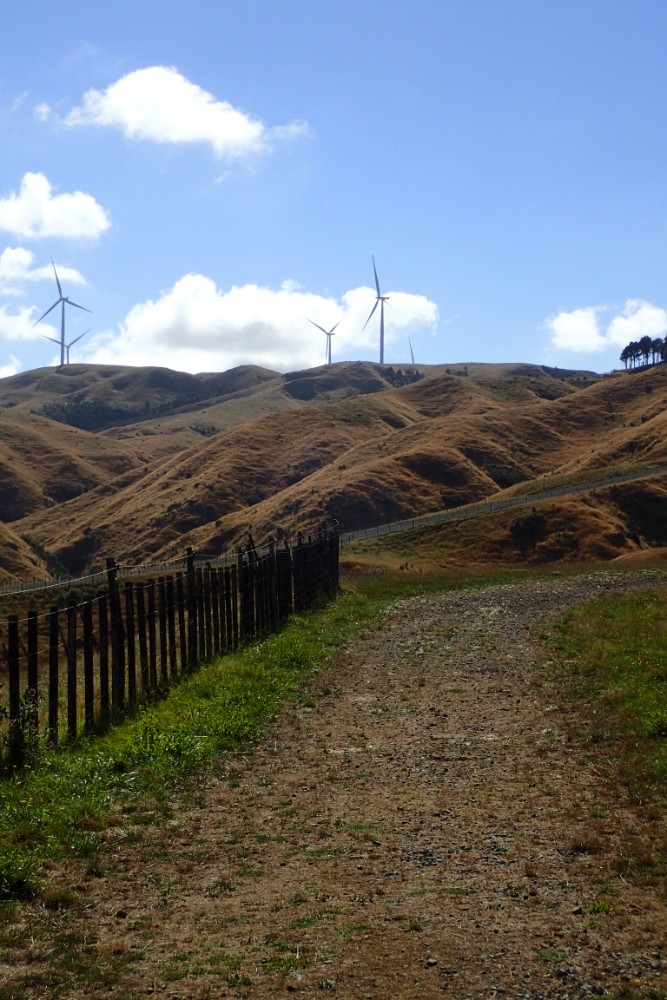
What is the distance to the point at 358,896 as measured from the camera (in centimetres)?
737

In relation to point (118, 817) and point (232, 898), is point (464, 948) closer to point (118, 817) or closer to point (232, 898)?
point (232, 898)

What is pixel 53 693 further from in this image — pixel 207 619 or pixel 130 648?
pixel 207 619

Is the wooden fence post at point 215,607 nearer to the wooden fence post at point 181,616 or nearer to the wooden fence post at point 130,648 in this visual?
the wooden fence post at point 181,616

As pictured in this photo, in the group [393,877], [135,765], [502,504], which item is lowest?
[393,877]

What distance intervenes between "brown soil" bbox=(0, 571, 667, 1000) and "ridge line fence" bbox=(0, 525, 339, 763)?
7.90ft

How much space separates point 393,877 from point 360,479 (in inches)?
3556

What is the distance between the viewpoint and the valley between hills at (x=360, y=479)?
221 ft

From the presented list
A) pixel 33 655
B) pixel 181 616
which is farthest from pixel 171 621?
pixel 33 655

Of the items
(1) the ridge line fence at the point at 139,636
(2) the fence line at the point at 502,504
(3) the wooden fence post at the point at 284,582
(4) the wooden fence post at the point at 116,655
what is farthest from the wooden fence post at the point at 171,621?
(2) the fence line at the point at 502,504

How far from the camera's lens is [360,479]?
9794cm

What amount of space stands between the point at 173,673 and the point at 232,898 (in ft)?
30.9

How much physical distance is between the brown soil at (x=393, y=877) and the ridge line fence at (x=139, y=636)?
2.41 meters

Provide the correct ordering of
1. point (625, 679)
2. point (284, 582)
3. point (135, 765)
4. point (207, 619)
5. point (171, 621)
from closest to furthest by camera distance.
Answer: point (135, 765)
point (625, 679)
point (171, 621)
point (207, 619)
point (284, 582)

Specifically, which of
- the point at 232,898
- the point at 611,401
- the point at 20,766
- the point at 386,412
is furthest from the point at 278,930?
the point at 386,412
